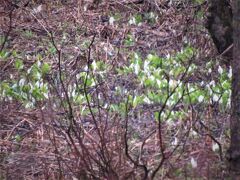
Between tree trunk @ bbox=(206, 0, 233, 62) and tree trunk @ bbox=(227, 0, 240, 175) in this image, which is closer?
tree trunk @ bbox=(227, 0, 240, 175)

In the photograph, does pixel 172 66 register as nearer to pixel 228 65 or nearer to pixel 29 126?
pixel 228 65

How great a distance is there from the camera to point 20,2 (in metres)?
8.02

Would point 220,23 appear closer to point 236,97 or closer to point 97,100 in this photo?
point 97,100

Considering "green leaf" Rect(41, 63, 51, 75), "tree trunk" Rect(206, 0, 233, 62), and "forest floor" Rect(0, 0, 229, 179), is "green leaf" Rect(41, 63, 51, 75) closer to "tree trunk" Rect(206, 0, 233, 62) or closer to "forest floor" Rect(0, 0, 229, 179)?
"forest floor" Rect(0, 0, 229, 179)

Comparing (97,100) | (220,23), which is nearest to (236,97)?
(97,100)

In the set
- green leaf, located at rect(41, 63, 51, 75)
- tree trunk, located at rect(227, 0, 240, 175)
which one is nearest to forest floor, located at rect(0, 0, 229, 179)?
green leaf, located at rect(41, 63, 51, 75)

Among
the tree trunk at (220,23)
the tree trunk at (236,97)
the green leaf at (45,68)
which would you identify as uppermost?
the tree trunk at (220,23)

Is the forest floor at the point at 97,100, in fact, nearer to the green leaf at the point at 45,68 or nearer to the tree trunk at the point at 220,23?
the green leaf at the point at 45,68

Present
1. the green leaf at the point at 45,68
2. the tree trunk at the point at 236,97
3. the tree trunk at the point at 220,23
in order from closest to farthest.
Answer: the tree trunk at the point at 236,97, the green leaf at the point at 45,68, the tree trunk at the point at 220,23

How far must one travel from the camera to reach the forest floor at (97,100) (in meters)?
3.53

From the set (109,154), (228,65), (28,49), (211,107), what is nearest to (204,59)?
(228,65)

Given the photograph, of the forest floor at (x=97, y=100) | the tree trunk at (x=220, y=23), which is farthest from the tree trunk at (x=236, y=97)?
the tree trunk at (x=220, y=23)

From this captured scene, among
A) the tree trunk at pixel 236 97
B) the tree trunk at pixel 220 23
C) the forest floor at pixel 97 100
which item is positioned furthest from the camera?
the tree trunk at pixel 220 23

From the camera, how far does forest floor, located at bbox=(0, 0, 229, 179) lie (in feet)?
11.6
